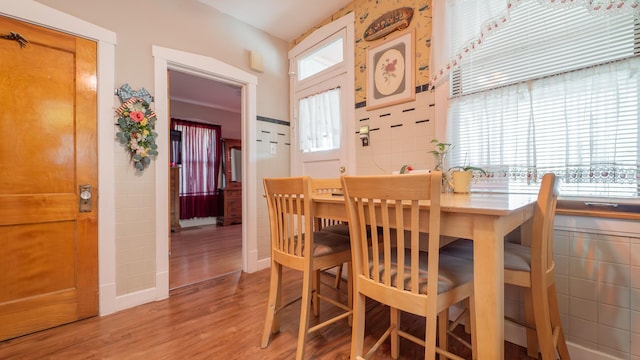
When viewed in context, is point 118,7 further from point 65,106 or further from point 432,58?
point 432,58

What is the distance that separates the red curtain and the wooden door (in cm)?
362

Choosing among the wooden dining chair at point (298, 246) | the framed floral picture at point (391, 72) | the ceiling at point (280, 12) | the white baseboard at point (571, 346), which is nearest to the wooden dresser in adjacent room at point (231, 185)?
the ceiling at point (280, 12)

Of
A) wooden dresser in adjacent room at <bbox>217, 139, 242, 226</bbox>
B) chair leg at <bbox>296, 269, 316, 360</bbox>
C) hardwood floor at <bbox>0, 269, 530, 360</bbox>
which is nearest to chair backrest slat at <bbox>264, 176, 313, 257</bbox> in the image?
chair leg at <bbox>296, 269, 316, 360</bbox>

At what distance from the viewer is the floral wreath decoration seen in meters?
2.08

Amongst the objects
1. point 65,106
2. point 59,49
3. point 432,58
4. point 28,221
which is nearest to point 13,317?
point 28,221

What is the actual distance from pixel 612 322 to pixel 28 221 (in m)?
3.38

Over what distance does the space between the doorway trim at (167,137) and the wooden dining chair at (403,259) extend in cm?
184

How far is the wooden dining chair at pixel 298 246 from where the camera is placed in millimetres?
1409

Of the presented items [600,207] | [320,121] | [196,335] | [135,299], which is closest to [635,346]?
[600,207]

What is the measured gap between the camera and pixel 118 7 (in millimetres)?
2111

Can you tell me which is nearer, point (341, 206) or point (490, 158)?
point (341, 206)

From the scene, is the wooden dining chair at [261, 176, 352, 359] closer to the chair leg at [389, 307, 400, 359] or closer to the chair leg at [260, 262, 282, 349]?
the chair leg at [260, 262, 282, 349]

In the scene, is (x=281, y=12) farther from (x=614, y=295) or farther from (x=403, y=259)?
(x=614, y=295)

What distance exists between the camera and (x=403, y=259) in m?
1.04
